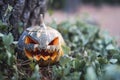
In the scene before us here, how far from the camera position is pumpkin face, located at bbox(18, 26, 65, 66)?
3211mm

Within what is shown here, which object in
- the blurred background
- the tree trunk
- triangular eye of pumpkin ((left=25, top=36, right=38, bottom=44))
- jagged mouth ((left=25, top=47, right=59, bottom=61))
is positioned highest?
the tree trunk

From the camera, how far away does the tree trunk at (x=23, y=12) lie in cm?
345

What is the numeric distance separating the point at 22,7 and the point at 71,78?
3.27ft

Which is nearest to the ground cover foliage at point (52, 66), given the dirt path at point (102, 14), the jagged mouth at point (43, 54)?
the jagged mouth at point (43, 54)

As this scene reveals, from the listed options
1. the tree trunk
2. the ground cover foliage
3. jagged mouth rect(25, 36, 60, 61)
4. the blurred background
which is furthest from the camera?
the blurred background

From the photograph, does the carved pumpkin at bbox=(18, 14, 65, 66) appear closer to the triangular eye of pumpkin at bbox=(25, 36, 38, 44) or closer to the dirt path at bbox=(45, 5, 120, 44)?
the triangular eye of pumpkin at bbox=(25, 36, 38, 44)

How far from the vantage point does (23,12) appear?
3592 mm

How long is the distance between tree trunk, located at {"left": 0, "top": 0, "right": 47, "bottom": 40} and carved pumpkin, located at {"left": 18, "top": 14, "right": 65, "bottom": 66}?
11.1 inches

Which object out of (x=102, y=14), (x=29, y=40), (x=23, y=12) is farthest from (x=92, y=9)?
(x=29, y=40)

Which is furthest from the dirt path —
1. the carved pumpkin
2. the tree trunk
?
the carved pumpkin

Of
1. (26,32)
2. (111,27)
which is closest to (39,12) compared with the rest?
(26,32)

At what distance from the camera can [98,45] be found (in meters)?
4.26

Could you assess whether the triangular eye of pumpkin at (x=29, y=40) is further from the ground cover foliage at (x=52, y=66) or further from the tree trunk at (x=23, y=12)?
the tree trunk at (x=23, y=12)

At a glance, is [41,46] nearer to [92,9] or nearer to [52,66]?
[52,66]
